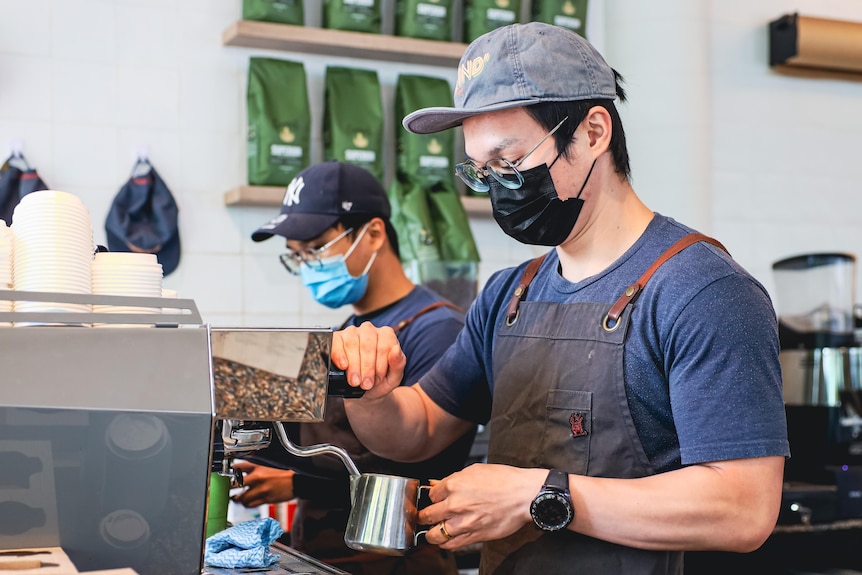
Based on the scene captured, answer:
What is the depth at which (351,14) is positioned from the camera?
3.21 metres

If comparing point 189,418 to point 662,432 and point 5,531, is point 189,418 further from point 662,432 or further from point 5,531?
point 662,432

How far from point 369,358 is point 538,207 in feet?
1.20

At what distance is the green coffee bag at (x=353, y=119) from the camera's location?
3.21m

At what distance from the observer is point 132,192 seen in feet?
9.94

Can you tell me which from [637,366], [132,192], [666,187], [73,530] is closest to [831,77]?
[666,187]

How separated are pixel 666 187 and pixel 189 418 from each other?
2739 mm

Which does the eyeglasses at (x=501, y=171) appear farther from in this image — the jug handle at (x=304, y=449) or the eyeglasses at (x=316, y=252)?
the eyeglasses at (x=316, y=252)

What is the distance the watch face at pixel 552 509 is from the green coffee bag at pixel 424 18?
2330 millimetres

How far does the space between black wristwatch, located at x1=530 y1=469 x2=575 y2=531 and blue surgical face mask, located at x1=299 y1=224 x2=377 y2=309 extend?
1.09 meters

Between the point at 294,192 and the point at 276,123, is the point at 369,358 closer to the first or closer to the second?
the point at 294,192

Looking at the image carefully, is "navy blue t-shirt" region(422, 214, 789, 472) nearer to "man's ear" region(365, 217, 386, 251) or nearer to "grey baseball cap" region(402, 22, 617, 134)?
"grey baseball cap" region(402, 22, 617, 134)

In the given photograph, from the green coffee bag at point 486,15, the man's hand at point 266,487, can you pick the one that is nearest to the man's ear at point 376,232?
the man's hand at point 266,487

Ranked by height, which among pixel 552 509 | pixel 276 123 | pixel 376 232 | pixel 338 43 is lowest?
pixel 552 509

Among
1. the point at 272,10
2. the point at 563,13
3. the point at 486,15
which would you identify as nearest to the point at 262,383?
the point at 272,10
